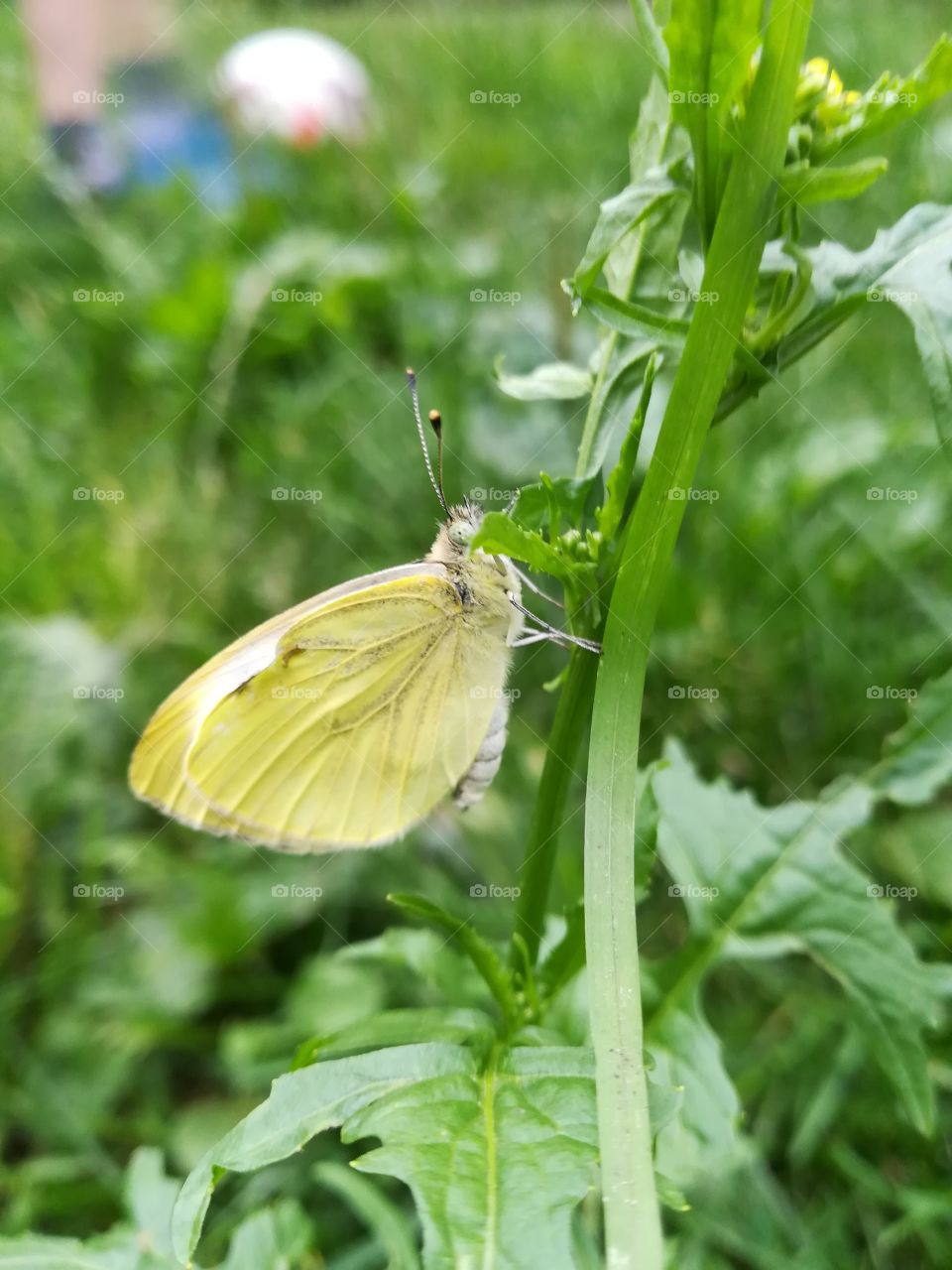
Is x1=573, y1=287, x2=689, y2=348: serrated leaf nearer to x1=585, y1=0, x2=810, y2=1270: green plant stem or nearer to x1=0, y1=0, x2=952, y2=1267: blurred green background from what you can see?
x1=585, y1=0, x2=810, y2=1270: green plant stem

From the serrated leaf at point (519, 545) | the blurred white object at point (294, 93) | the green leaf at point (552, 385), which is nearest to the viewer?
the serrated leaf at point (519, 545)

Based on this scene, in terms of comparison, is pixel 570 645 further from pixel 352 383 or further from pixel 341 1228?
pixel 352 383

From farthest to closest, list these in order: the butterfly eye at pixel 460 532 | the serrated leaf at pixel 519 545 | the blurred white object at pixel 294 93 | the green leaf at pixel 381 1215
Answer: the blurred white object at pixel 294 93 < the butterfly eye at pixel 460 532 < the green leaf at pixel 381 1215 < the serrated leaf at pixel 519 545

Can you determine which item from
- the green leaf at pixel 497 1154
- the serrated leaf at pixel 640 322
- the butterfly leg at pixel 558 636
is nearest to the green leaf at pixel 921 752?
the butterfly leg at pixel 558 636

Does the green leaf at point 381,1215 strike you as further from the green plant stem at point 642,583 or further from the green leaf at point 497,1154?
the green plant stem at point 642,583

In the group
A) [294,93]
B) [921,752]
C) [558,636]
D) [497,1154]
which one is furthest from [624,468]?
[294,93]

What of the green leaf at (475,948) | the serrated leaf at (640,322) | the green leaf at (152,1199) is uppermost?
the serrated leaf at (640,322)
